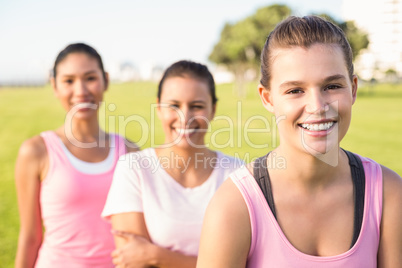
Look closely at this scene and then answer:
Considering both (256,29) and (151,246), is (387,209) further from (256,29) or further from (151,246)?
(256,29)

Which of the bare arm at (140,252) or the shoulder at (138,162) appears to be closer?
the bare arm at (140,252)

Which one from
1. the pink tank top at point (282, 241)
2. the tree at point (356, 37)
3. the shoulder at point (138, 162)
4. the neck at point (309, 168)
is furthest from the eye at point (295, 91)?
the tree at point (356, 37)

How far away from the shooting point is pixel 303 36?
6.01 feet

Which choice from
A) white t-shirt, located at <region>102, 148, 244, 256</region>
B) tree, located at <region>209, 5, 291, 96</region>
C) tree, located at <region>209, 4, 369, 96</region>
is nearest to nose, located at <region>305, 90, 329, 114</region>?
white t-shirt, located at <region>102, 148, 244, 256</region>

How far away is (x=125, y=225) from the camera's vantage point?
2.62m

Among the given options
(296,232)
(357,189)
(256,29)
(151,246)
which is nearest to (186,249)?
(151,246)

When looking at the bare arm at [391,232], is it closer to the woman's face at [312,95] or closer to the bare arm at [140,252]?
the woman's face at [312,95]

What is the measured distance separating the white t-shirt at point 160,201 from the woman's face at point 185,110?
0.93 ft

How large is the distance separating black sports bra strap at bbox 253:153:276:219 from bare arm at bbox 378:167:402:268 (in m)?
0.50

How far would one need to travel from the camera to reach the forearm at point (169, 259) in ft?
8.21

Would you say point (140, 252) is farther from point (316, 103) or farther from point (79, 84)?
point (79, 84)

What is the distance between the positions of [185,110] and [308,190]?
1294mm

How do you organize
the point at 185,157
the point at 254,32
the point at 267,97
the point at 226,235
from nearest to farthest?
the point at 226,235 < the point at 267,97 < the point at 185,157 < the point at 254,32

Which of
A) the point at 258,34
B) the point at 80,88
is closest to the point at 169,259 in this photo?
the point at 80,88
